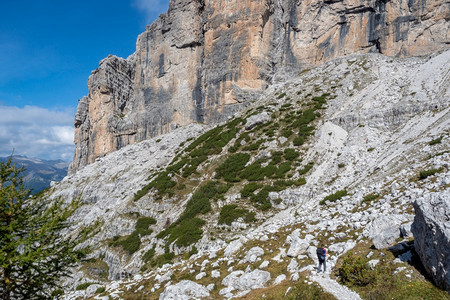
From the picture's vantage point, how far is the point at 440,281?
6242mm

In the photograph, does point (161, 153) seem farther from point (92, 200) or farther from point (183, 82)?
point (183, 82)

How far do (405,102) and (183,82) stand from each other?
46940 mm

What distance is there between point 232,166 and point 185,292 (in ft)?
61.6

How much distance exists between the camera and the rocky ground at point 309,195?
419 inches

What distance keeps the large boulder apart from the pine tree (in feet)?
34.2

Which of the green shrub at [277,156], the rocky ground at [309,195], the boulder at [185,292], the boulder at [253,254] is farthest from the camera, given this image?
the green shrub at [277,156]

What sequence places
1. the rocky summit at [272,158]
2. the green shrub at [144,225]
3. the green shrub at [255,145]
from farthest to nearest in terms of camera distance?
the green shrub at [255,145] → the green shrub at [144,225] → the rocky summit at [272,158]

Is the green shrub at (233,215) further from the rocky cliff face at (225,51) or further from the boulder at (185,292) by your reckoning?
the rocky cliff face at (225,51)

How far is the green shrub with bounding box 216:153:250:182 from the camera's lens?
2765 centimetres

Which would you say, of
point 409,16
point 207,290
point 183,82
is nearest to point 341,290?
point 207,290

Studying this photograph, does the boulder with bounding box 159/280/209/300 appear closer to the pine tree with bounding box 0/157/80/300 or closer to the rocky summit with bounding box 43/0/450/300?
the rocky summit with bounding box 43/0/450/300

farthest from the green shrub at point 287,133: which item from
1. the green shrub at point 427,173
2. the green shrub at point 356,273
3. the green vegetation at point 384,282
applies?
the green shrub at point 356,273

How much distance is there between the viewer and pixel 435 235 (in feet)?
21.3

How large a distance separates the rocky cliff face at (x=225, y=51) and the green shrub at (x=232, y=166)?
2069 cm
